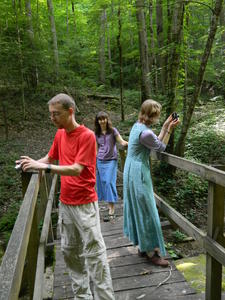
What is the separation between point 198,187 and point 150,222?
5405 mm

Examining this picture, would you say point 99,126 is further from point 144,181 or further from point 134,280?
point 134,280

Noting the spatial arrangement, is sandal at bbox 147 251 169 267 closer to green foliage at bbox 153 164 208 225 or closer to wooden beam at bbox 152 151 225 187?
wooden beam at bbox 152 151 225 187

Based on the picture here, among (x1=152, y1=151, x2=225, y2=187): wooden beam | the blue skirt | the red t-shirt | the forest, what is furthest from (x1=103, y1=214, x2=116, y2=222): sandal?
the red t-shirt

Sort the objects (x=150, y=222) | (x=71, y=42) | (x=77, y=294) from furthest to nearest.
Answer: (x=71, y=42) → (x=150, y=222) → (x=77, y=294)

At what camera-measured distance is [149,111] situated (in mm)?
3512

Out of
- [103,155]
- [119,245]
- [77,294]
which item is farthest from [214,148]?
[77,294]

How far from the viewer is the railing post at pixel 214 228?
2.70 m

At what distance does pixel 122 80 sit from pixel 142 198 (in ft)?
49.2

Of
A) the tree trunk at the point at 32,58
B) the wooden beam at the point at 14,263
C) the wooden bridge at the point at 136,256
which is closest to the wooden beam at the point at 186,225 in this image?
the wooden bridge at the point at 136,256

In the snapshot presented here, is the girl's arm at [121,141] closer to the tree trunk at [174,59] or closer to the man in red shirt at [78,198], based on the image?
the man in red shirt at [78,198]

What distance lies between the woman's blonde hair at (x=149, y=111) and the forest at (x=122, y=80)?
380cm

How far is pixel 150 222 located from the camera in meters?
3.61

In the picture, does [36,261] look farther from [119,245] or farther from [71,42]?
[71,42]

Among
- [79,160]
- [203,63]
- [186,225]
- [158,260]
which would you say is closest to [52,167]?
[79,160]
